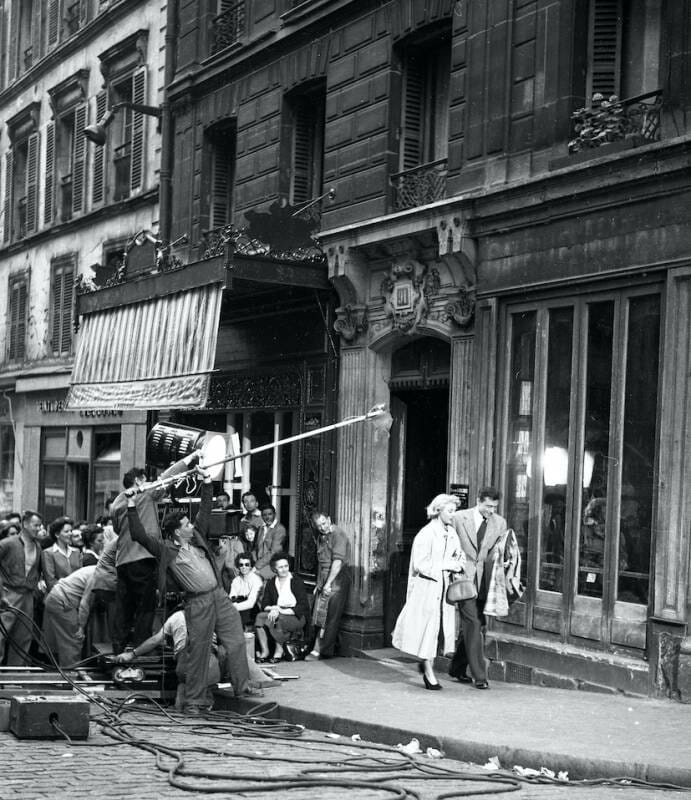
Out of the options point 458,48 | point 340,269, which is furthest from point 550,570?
point 458,48

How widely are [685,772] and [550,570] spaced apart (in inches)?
155

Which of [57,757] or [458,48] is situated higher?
[458,48]

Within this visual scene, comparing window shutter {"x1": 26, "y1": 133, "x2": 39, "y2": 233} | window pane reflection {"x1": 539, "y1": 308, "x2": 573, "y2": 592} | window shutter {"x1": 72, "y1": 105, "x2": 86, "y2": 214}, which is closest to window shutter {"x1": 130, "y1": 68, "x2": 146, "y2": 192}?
window shutter {"x1": 72, "y1": 105, "x2": 86, "y2": 214}

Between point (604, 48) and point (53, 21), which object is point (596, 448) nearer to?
point (604, 48)

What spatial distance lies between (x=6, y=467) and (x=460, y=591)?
62.2 feet

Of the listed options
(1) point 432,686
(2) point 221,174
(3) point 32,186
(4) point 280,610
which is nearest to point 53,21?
(3) point 32,186

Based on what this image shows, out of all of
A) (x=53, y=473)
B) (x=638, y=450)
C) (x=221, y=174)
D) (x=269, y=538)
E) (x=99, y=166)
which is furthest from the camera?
(x=53, y=473)

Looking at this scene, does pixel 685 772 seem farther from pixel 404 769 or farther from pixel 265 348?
pixel 265 348

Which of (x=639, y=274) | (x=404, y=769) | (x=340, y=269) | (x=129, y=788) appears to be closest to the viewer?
(x=129, y=788)

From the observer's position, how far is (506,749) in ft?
28.6

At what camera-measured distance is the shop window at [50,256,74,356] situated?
81.2 feet

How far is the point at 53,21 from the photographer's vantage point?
26188 mm

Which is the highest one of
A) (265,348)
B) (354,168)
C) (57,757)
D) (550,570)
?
(354,168)

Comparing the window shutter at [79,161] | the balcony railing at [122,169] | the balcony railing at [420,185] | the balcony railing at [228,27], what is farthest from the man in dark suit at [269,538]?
the window shutter at [79,161]
